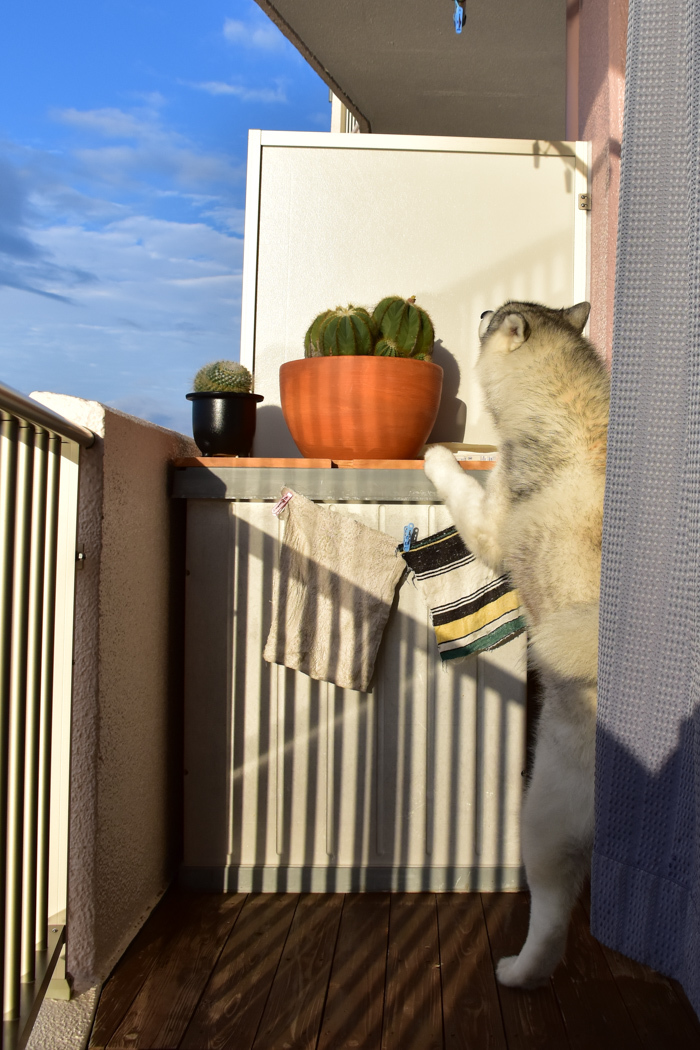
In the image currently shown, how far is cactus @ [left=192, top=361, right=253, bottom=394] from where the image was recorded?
229 centimetres

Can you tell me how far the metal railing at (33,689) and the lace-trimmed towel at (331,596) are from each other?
644 mm

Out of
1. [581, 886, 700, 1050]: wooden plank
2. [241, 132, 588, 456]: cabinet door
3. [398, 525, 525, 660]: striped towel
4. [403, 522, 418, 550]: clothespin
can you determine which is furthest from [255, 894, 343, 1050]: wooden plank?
[241, 132, 588, 456]: cabinet door

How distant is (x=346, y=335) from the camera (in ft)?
7.54

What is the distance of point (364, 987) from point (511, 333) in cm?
160

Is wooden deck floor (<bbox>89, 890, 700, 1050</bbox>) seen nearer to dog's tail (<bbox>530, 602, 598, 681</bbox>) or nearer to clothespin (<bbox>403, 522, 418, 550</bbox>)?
dog's tail (<bbox>530, 602, 598, 681</bbox>)

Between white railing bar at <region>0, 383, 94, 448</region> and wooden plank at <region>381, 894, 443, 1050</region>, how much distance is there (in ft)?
4.46

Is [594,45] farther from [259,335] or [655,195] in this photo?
[655,195]

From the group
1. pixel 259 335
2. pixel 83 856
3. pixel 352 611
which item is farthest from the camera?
pixel 259 335

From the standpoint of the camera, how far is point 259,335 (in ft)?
8.80

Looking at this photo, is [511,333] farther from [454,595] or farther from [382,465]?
[454,595]

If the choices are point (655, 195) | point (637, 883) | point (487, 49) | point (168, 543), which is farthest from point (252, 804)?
point (487, 49)

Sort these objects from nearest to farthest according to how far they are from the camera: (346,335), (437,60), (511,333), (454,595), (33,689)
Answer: (33,689), (511,333), (454,595), (346,335), (437,60)

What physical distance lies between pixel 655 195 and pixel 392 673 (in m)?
1.41

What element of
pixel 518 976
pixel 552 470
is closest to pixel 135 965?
pixel 518 976
